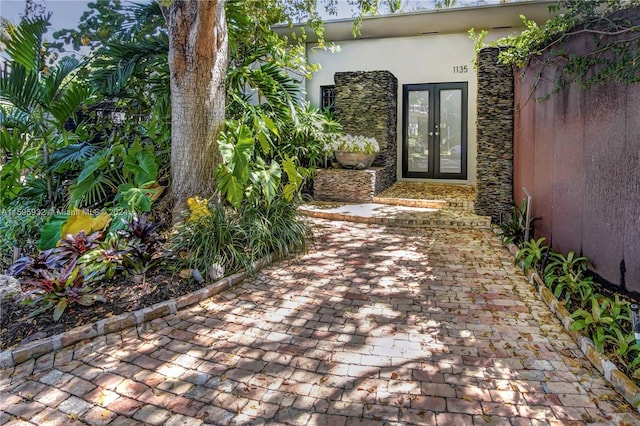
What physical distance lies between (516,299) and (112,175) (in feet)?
16.1

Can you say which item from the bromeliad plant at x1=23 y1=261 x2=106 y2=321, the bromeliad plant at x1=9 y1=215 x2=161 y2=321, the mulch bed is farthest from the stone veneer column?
the bromeliad plant at x1=23 y1=261 x2=106 y2=321

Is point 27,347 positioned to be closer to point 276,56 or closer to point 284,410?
point 284,410

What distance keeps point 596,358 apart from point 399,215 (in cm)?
444

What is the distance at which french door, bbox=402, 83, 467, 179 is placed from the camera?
9.80 m

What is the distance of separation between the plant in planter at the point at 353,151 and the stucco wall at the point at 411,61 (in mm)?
2005

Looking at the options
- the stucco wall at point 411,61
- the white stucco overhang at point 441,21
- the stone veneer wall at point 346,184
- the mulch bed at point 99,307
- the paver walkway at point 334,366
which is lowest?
the paver walkway at point 334,366

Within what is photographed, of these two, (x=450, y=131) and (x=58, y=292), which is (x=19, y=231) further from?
(x=450, y=131)

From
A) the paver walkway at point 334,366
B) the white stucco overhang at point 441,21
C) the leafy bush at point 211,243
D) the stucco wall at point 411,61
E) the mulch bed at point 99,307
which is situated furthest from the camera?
the stucco wall at point 411,61

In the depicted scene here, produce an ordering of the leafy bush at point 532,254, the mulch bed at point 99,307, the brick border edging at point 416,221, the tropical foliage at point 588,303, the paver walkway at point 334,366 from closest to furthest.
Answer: the paver walkway at point 334,366 → the tropical foliage at point 588,303 → the mulch bed at point 99,307 → the leafy bush at point 532,254 → the brick border edging at point 416,221

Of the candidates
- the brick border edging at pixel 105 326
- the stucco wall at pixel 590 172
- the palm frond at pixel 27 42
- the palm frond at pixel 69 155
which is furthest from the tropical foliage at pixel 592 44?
the palm frond at pixel 27 42

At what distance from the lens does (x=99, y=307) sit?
3.34m

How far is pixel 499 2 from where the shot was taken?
27.0 feet

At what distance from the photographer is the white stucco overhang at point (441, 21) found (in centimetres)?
805

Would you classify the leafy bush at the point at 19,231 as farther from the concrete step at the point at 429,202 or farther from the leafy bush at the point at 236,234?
the concrete step at the point at 429,202
